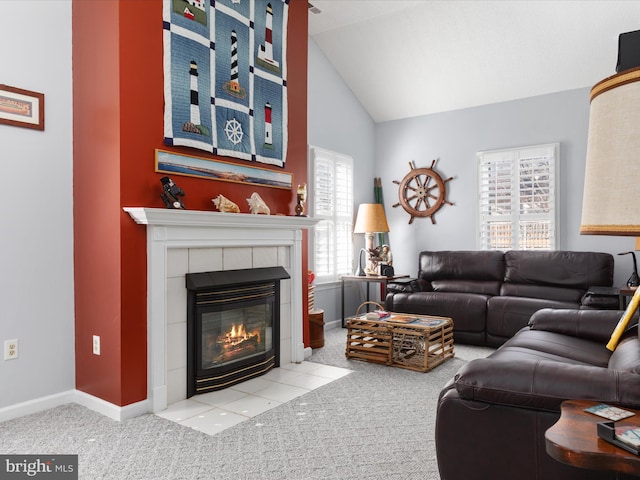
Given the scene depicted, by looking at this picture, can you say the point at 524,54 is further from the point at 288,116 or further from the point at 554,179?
the point at 288,116

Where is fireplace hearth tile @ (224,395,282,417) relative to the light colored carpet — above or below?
above

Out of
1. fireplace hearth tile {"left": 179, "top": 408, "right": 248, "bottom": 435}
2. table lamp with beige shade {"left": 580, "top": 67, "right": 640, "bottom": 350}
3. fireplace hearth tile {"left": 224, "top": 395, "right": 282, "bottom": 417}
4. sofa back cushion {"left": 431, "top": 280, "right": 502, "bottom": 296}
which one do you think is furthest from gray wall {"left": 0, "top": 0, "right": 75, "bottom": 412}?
sofa back cushion {"left": 431, "top": 280, "right": 502, "bottom": 296}

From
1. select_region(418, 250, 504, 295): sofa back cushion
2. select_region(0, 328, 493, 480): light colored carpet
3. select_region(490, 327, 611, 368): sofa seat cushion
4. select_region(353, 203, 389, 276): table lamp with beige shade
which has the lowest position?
select_region(0, 328, 493, 480): light colored carpet

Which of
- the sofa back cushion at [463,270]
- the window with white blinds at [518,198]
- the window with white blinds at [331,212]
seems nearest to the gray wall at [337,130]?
the window with white blinds at [331,212]

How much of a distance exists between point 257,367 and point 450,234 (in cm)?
339

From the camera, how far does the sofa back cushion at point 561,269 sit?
15.8 feet

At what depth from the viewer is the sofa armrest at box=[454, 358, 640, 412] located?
66.1 inches

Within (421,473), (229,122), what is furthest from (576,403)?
(229,122)

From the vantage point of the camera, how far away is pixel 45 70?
318 cm

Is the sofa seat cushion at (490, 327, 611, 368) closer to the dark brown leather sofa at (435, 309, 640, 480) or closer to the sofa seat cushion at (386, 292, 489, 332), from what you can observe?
the dark brown leather sofa at (435, 309, 640, 480)

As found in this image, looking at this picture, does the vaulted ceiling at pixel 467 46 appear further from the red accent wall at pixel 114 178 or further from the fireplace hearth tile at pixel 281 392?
the fireplace hearth tile at pixel 281 392

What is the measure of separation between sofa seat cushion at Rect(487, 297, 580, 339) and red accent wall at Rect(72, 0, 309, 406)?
10.9ft

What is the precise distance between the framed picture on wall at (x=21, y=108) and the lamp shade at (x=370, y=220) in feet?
12.4

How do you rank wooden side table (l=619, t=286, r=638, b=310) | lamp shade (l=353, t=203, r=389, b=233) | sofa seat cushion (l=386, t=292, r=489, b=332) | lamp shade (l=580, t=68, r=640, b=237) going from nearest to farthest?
lamp shade (l=580, t=68, r=640, b=237)
wooden side table (l=619, t=286, r=638, b=310)
sofa seat cushion (l=386, t=292, r=489, b=332)
lamp shade (l=353, t=203, r=389, b=233)
